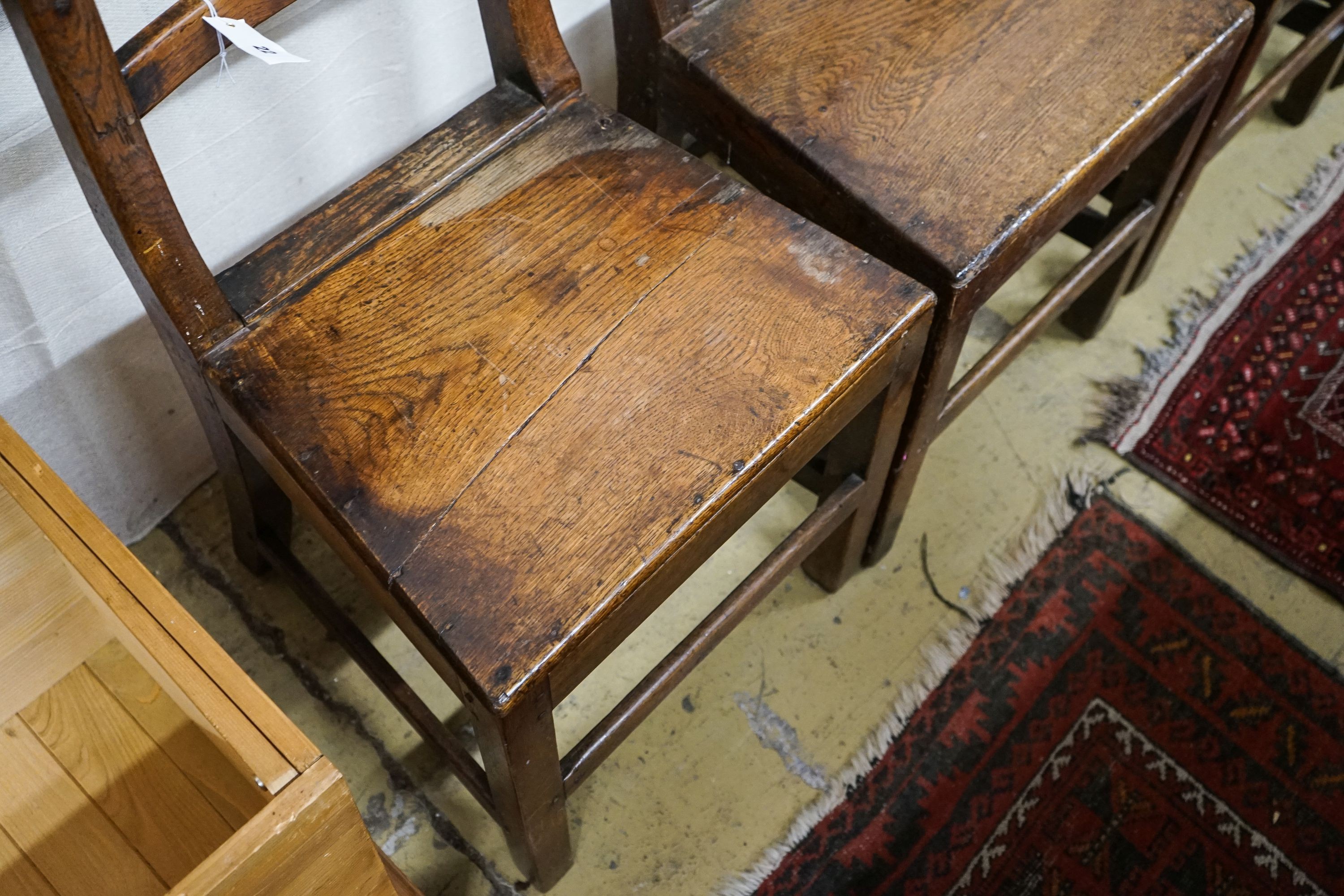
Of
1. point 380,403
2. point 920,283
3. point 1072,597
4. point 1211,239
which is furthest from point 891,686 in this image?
point 1211,239

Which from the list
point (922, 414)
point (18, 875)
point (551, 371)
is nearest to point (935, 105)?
point (922, 414)

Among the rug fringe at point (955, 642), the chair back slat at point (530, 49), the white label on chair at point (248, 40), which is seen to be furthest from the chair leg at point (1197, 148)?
the white label on chair at point (248, 40)

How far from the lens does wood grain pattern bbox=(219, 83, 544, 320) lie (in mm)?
804

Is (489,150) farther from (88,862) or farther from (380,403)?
(88,862)

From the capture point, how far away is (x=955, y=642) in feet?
3.92

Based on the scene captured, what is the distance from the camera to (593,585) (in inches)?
26.4

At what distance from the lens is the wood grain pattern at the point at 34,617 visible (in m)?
0.75

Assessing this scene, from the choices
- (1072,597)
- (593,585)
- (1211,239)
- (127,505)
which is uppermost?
(593,585)

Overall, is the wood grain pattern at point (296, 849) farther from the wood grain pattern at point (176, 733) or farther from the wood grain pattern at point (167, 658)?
the wood grain pattern at point (176, 733)

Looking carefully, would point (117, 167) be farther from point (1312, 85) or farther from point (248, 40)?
point (1312, 85)

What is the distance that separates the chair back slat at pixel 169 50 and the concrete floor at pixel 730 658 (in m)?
0.63

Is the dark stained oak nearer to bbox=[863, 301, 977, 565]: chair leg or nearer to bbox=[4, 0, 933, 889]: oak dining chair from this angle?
bbox=[863, 301, 977, 565]: chair leg

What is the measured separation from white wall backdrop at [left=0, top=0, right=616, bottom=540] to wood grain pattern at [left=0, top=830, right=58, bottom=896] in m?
0.39

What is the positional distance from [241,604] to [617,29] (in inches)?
29.0
